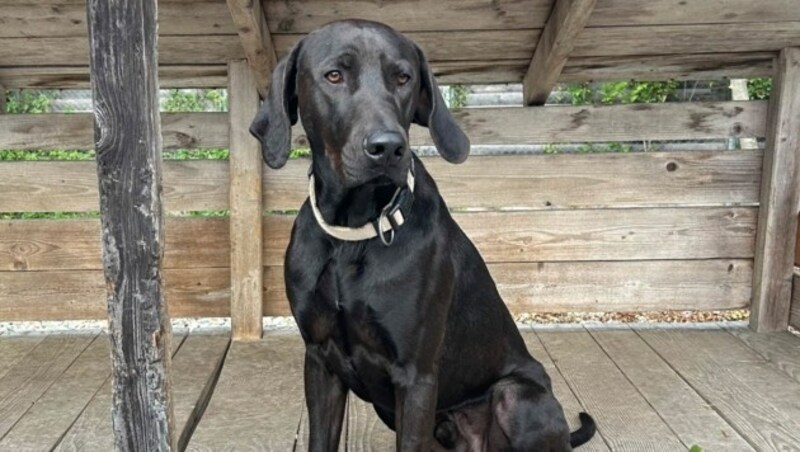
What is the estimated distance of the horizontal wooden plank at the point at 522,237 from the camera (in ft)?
11.0

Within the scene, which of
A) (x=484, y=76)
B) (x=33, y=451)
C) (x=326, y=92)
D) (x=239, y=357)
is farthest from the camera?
(x=484, y=76)

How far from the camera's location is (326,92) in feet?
5.35

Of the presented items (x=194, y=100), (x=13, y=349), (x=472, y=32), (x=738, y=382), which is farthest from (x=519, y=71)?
(x=194, y=100)

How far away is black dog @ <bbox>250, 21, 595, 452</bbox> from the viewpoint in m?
1.62

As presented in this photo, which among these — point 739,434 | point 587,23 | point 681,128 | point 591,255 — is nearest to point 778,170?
point 681,128

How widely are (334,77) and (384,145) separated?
0.25 m

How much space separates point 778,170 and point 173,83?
2.85m

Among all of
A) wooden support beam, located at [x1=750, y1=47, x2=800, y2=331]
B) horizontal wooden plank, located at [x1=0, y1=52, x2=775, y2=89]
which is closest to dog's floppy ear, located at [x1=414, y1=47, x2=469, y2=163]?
horizontal wooden plank, located at [x1=0, y1=52, x2=775, y2=89]

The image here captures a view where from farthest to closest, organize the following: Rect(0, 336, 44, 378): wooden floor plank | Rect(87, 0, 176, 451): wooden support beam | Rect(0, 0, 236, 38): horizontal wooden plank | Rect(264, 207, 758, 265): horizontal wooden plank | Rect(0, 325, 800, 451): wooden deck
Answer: Rect(264, 207, 758, 265): horizontal wooden plank → Rect(0, 336, 44, 378): wooden floor plank → Rect(0, 0, 236, 38): horizontal wooden plank → Rect(0, 325, 800, 451): wooden deck → Rect(87, 0, 176, 451): wooden support beam

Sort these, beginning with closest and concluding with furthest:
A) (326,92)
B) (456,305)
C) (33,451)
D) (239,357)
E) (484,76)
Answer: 1. (326,92)
2. (456,305)
3. (33,451)
4. (239,357)
5. (484,76)

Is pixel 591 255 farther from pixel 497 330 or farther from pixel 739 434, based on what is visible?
pixel 497 330

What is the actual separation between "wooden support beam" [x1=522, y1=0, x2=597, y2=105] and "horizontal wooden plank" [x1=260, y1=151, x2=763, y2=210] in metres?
0.36

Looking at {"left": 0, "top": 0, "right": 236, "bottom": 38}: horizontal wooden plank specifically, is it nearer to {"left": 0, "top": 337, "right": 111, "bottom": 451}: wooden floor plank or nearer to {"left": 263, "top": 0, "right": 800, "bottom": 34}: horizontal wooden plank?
{"left": 263, "top": 0, "right": 800, "bottom": 34}: horizontal wooden plank

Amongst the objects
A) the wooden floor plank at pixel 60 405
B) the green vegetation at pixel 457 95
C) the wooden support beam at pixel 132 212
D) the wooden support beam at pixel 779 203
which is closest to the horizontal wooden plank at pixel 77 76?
the wooden floor plank at pixel 60 405
